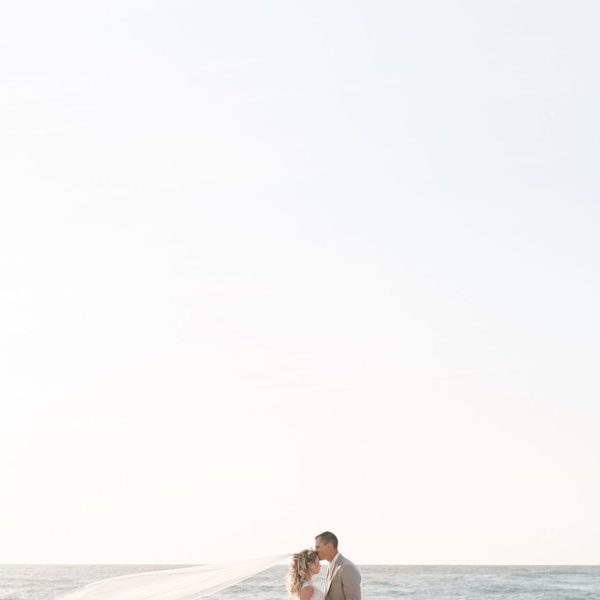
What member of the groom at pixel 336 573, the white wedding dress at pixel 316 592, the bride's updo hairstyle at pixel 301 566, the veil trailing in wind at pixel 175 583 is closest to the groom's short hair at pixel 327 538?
the groom at pixel 336 573

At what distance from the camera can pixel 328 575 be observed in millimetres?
11539

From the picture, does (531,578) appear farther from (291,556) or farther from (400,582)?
(291,556)

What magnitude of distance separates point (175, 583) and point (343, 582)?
2512mm

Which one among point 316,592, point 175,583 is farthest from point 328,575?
point 175,583

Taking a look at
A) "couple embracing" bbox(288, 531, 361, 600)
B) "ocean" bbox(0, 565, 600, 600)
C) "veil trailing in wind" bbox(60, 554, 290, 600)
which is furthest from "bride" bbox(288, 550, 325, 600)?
"ocean" bbox(0, 565, 600, 600)

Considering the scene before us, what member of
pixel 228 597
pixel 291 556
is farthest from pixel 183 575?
pixel 228 597

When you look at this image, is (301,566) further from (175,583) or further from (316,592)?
(175,583)

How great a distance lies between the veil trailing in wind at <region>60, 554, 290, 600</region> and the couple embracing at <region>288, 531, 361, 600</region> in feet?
3.75

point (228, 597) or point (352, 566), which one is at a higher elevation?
point (228, 597)

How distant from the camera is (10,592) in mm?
61156

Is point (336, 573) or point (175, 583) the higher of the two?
point (175, 583)

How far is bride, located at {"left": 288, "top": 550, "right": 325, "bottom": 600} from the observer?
11.5m

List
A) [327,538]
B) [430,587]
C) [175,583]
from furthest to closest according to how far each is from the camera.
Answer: [430,587] → [175,583] → [327,538]

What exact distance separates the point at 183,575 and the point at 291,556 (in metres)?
2.13
